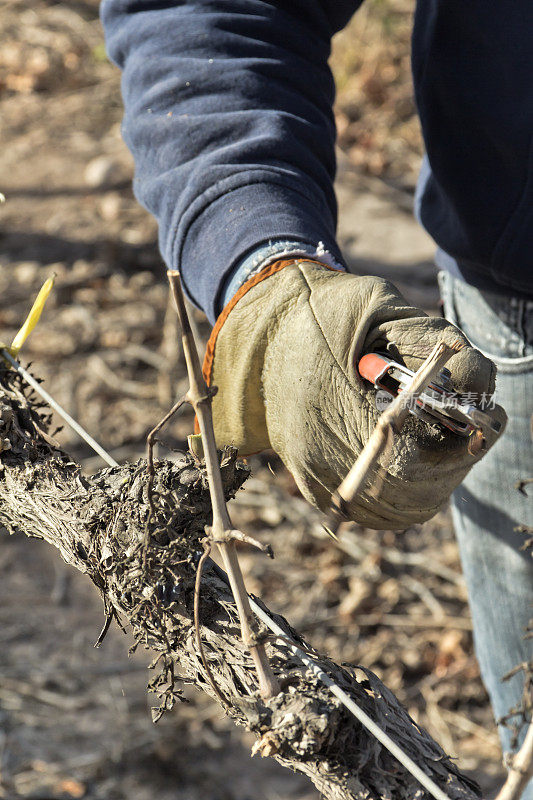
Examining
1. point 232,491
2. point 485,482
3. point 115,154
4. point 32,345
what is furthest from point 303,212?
point 115,154

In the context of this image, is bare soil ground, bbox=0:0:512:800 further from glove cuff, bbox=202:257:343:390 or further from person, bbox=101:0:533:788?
glove cuff, bbox=202:257:343:390

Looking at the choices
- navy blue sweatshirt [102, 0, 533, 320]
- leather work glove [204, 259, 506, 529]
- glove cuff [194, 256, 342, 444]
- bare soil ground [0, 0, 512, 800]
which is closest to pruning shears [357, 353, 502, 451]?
leather work glove [204, 259, 506, 529]

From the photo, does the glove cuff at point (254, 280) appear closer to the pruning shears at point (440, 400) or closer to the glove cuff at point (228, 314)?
the glove cuff at point (228, 314)

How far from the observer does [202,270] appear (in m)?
1.55

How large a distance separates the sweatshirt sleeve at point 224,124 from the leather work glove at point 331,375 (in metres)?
0.15

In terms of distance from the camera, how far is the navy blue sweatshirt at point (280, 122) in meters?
1.52

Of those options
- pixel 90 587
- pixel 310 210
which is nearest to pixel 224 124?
pixel 310 210

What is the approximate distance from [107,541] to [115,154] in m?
4.96

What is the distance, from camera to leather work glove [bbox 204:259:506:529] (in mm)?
1235

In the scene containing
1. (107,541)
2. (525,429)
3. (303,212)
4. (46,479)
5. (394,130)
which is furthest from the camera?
(394,130)

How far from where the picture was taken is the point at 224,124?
5.11 ft

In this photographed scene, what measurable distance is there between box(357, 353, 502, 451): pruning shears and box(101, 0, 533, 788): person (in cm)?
2

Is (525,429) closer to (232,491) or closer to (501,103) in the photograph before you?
(501,103)

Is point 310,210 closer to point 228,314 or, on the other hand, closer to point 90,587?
point 228,314
